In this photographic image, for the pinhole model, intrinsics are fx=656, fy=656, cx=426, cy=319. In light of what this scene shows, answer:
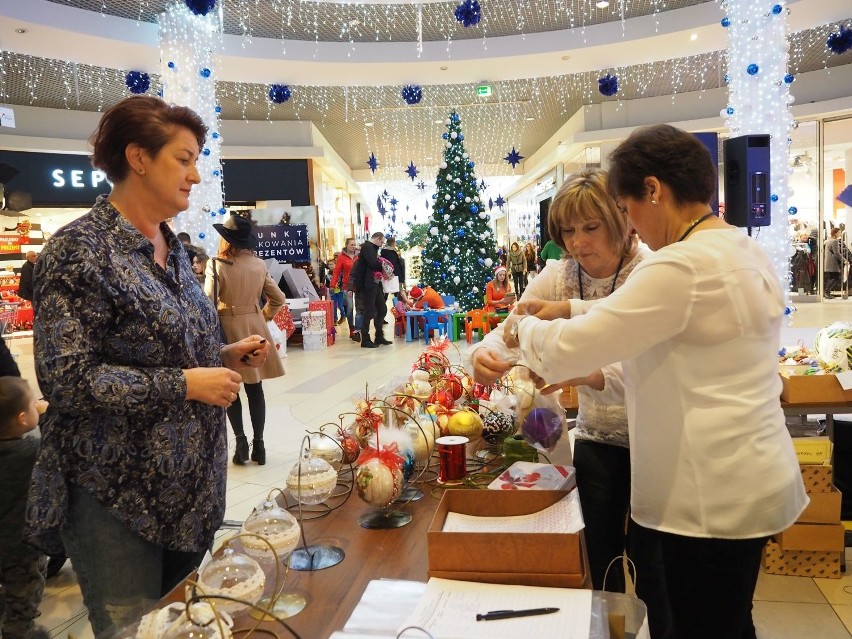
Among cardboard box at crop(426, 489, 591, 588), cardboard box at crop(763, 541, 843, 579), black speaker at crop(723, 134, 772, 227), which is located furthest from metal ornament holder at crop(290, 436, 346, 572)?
black speaker at crop(723, 134, 772, 227)

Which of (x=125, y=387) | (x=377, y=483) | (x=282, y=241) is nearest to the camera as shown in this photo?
(x=125, y=387)

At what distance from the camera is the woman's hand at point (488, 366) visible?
5.44 ft

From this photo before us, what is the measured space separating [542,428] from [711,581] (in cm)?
59

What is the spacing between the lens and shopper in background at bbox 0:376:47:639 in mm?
2328

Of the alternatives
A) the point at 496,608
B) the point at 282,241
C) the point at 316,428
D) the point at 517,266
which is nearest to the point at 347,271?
the point at 282,241

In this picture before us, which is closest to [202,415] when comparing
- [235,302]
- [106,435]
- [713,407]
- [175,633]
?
[106,435]

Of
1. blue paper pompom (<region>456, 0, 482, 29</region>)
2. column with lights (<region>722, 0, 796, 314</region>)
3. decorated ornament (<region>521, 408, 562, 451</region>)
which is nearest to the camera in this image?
decorated ornament (<region>521, 408, 562, 451</region>)

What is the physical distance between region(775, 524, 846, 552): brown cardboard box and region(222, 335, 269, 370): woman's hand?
8.05ft

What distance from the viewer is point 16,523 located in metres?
2.33

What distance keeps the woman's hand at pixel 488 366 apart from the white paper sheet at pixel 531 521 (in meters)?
0.39

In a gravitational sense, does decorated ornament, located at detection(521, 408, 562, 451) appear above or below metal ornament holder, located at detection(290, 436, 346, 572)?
above

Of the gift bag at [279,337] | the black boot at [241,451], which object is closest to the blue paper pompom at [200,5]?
the gift bag at [279,337]

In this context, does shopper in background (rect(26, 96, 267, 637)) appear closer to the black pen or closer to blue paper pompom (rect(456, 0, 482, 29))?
the black pen

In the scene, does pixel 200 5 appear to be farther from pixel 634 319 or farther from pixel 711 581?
pixel 711 581
